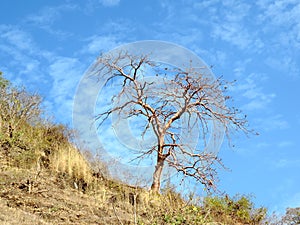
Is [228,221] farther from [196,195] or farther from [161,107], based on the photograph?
[161,107]

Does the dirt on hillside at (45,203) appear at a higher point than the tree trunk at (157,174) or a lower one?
lower

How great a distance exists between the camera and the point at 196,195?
449 inches

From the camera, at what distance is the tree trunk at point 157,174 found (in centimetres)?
1349

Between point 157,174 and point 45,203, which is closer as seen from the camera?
point 45,203

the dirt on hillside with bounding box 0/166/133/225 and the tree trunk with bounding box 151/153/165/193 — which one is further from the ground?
the tree trunk with bounding box 151/153/165/193

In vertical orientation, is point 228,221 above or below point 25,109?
below

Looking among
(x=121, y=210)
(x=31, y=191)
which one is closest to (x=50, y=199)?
(x=31, y=191)

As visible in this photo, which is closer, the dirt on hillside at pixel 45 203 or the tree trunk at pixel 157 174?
the dirt on hillside at pixel 45 203

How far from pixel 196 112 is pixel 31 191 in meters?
6.32

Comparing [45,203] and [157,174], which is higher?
[157,174]

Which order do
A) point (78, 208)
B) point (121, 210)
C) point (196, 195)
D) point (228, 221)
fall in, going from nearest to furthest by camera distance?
1. point (78, 208)
2. point (121, 210)
3. point (196, 195)
4. point (228, 221)

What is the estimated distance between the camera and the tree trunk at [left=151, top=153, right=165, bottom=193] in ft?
44.3

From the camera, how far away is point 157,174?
13.8m

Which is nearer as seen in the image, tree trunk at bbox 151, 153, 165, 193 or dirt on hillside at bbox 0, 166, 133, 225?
dirt on hillside at bbox 0, 166, 133, 225
